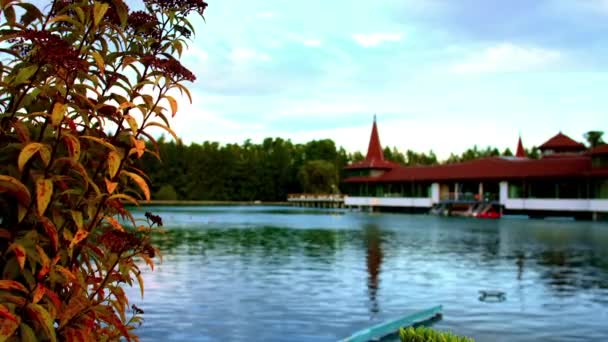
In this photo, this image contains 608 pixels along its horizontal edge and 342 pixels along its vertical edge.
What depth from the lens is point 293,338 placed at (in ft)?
31.2

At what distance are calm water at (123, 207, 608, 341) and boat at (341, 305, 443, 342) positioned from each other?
26 cm

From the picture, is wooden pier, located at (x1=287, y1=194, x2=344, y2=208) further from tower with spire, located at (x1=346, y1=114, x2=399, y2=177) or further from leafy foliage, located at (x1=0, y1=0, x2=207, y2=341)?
leafy foliage, located at (x1=0, y1=0, x2=207, y2=341)

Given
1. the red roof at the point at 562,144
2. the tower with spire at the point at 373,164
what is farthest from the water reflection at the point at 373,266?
the tower with spire at the point at 373,164

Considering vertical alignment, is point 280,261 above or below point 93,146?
below

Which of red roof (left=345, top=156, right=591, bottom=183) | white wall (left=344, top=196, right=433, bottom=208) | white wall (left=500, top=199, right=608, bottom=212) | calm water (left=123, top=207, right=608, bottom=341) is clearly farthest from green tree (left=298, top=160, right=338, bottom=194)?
calm water (left=123, top=207, right=608, bottom=341)

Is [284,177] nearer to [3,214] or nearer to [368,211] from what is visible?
[368,211]

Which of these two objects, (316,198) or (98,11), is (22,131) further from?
(316,198)

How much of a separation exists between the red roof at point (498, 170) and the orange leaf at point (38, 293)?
51.8 metres

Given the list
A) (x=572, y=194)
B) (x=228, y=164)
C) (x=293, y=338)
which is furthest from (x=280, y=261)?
(x=228, y=164)

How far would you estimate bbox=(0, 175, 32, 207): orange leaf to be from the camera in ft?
9.05

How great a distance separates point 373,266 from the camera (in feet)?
62.5

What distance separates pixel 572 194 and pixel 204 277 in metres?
44.1

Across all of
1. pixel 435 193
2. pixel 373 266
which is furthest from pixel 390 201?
pixel 373 266

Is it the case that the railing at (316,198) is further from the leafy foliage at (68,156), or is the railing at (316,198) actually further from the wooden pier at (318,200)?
the leafy foliage at (68,156)
